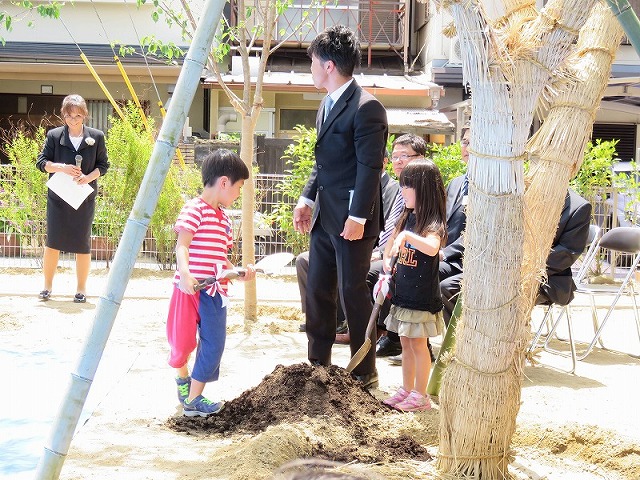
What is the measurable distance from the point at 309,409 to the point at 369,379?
1.01m

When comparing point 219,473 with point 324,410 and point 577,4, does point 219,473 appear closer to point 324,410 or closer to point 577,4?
point 324,410

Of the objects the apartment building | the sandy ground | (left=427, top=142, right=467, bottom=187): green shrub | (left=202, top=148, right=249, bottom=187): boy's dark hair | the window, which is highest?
the apartment building

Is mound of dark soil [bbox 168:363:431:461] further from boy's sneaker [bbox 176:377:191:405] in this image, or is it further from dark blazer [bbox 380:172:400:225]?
dark blazer [bbox 380:172:400:225]

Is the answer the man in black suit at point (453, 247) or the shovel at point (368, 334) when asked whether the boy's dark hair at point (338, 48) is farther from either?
the man in black suit at point (453, 247)

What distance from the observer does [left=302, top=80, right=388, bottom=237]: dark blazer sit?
5305 mm

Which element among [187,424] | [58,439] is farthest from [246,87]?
[58,439]

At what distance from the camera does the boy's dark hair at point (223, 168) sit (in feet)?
16.2

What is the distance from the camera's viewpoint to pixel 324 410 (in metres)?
4.76

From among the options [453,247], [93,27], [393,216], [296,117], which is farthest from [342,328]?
[93,27]

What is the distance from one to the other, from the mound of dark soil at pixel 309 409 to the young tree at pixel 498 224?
0.51 m

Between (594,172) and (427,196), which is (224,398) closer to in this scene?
(427,196)

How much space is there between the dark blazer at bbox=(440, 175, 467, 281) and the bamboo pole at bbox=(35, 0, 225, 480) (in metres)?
3.91

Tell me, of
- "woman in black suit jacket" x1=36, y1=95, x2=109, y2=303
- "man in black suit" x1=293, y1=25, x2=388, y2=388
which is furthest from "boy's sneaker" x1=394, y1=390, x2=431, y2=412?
"woman in black suit jacket" x1=36, y1=95, x2=109, y2=303

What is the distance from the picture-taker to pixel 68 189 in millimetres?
8672
